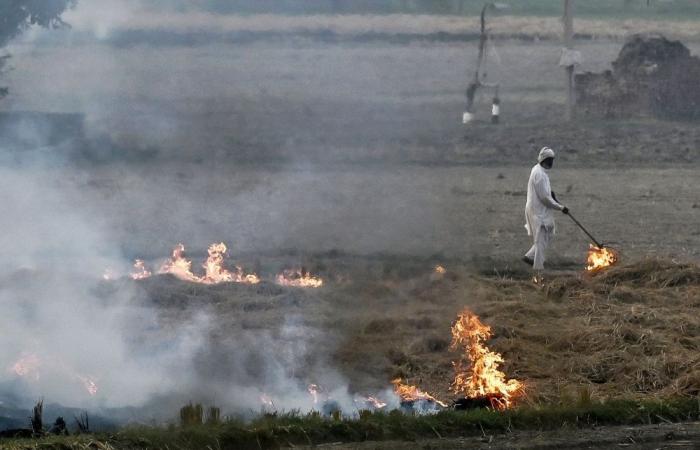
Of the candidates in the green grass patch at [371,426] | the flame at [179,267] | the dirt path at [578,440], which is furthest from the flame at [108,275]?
the dirt path at [578,440]

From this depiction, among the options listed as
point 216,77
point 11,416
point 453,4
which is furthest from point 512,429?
point 453,4

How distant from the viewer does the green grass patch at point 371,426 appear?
33.8ft

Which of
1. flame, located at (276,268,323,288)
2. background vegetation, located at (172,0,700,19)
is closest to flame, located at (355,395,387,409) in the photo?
flame, located at (276,268,323,288)

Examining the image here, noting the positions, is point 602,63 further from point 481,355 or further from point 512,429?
point 512,429

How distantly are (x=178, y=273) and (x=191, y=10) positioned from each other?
835 cm

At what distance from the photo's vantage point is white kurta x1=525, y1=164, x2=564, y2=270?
59.5 ft

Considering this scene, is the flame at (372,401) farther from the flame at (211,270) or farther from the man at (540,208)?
the man at (540,208)

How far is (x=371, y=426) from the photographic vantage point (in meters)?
10.8

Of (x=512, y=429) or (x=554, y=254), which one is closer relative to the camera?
(x=512, y=429)

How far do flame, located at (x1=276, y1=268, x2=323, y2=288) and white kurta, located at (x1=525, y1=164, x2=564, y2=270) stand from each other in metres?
3.10

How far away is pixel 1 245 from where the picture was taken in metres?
17.9

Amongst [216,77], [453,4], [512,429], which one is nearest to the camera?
[512,429]

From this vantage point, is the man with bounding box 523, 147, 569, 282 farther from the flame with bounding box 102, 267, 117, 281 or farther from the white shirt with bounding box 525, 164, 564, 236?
the flame with bounding box 102, 267, 117, 281

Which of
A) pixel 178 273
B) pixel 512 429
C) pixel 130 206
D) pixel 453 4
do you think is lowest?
pixel 512 429
